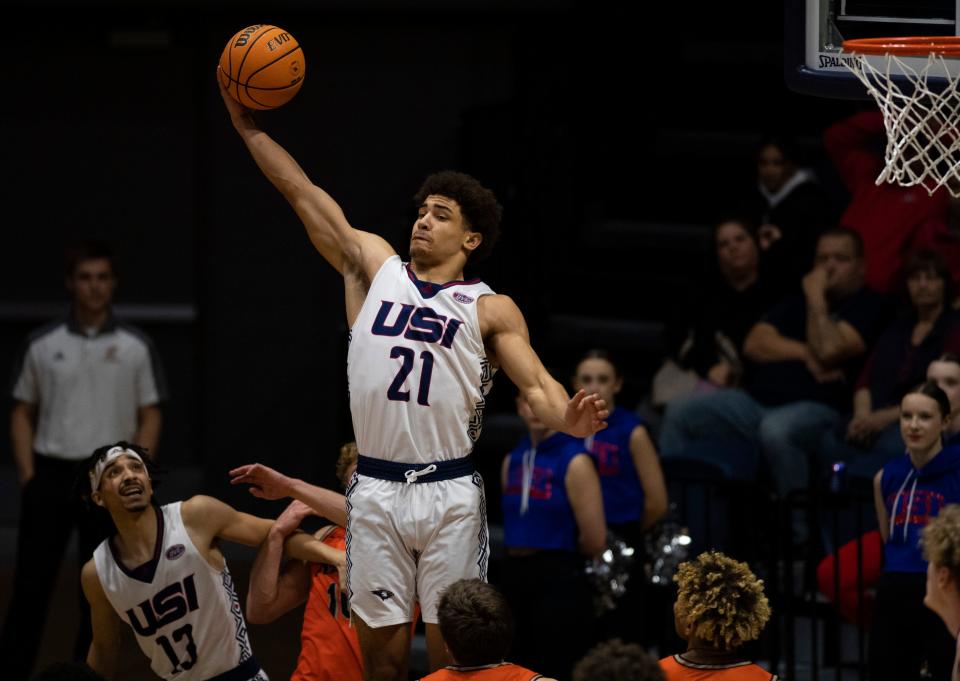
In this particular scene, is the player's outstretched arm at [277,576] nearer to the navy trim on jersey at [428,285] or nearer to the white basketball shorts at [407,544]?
the white basketball shorts at [407,544]

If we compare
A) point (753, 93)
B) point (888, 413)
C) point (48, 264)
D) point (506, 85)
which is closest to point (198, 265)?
point (48, 264)

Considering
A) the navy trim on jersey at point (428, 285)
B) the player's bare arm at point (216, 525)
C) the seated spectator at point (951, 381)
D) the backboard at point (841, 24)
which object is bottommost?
the player's bare arm at point (216, 525)

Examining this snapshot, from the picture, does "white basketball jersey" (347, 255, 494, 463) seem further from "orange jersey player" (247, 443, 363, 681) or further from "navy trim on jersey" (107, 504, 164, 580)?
"navy trim on jersey" (107, 504, 164, 580)

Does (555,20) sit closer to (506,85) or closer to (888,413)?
(506,85)

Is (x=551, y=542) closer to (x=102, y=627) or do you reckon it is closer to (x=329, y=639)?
(x=329, y=639)

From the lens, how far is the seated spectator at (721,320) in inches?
335

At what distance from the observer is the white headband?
612cm

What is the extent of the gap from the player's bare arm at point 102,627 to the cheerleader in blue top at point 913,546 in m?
2.90

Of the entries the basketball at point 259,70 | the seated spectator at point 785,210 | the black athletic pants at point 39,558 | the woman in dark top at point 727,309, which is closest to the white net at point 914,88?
the basketball at point 259,70

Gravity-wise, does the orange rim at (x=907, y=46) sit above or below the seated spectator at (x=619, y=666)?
above

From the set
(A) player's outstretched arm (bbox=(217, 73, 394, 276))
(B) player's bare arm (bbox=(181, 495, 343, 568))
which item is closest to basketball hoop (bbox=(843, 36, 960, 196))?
(A) player's outstretched arm (bbox=(217, 73, 394, 276))

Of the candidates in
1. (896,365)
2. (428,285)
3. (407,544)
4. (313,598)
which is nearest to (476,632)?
(407,544)

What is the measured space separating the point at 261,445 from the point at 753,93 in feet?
13.2

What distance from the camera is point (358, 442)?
5.38m
